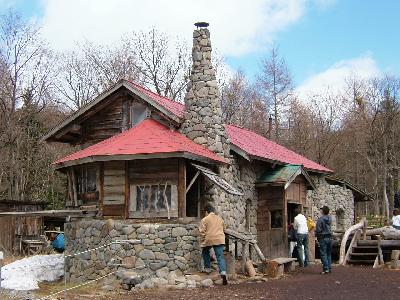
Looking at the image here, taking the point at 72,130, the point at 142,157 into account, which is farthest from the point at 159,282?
the point at 72,130

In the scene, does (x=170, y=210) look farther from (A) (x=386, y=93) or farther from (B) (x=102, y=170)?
(A) (x=386, y=93)

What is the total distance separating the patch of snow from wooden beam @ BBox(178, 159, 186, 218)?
440cm

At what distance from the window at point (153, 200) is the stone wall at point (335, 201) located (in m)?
10.5

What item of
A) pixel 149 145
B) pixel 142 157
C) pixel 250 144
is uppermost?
pixel 250 144

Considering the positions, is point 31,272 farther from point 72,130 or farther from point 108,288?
point 72,130

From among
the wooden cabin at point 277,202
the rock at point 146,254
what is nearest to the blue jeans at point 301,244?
the wooden cabin at point 277,202

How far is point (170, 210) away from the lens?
1591cm

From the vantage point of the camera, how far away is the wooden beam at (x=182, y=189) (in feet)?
51.8

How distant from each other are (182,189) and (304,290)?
15.1 ft

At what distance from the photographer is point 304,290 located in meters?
12.9

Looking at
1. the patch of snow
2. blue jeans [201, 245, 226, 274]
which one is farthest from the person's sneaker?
the patch of snow

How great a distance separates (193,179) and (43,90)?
77.0ft

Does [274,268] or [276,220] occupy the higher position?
[276,220]

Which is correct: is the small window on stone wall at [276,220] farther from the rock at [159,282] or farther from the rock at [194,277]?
the rock at [159,282]
